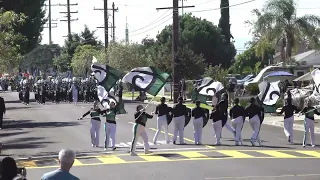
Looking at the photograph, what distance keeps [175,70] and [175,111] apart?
76.4 ft

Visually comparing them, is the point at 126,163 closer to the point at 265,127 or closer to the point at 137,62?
the point at 265,127

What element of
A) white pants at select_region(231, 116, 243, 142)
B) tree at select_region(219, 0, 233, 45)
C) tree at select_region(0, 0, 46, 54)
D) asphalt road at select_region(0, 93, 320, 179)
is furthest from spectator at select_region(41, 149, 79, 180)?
tree at select_region(219, 0, 233, 45)

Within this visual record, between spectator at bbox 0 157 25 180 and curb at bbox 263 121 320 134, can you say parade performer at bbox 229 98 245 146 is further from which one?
spectator at bbox 0 157 25 180

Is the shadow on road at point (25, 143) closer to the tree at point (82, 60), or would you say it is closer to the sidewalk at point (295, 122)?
the sidewalk at point (295, 122)

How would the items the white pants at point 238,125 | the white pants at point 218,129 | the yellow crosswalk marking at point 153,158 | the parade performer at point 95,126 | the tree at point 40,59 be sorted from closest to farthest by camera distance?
1. the yellow crosswalk marking at point 153,158
2. the parade performer at point 95,126
3. the white pants at point 238,125
4. the white pants at point 218,129
5. the tree at point 40,59

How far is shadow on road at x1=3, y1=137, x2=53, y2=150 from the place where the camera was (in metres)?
23.9

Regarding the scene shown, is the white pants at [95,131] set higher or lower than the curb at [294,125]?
higher

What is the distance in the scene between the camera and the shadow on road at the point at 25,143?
23905mm

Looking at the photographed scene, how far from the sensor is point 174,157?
19.7 metres

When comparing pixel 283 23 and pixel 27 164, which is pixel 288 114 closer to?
pixel 27 164

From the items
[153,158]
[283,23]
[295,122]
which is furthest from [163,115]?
[283,23]

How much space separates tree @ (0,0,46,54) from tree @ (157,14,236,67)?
26.5 metres

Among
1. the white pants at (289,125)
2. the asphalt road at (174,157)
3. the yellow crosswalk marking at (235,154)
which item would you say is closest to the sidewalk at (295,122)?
the asphalt road at (174,157)

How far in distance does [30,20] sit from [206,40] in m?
33.4
